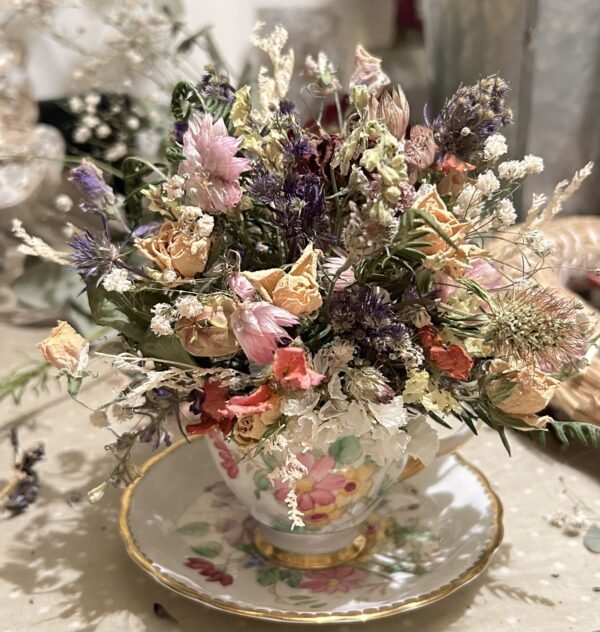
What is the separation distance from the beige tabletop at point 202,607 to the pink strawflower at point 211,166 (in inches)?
13.0

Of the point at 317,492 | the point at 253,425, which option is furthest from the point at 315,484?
the point at 253,425

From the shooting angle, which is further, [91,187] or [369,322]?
[91,187]

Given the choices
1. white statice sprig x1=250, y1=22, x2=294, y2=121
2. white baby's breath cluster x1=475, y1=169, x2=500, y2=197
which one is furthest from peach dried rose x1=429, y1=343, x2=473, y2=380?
white statice sprig x1=250, y1=22, x2=294, y2=121

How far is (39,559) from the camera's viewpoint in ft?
2.18

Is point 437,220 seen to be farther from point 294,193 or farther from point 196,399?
point 196,399

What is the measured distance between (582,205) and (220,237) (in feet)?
2.73

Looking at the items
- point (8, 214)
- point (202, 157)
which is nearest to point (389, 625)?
point (202, 157)

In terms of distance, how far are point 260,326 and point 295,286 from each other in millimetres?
32

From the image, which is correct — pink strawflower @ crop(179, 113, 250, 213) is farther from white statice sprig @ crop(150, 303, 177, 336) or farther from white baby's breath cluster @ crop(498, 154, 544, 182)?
white baby's breath cluster @ crop(498, 154, 544, 182)

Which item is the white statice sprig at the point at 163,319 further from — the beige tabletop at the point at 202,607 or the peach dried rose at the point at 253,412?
the beige tabletop at the point at 202,607

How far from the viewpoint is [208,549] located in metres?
0.66

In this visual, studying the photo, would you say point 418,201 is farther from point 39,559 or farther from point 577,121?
point 577,121

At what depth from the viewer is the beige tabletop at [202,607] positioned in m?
0.59

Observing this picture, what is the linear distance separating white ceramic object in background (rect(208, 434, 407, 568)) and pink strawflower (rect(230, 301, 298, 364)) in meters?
0.11
